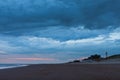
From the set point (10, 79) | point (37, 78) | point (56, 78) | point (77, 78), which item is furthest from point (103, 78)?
point (10, 79)

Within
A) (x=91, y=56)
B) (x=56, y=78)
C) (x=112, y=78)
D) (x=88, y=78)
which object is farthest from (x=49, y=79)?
(x=91, y=56)

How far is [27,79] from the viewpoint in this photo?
10453 millimetres

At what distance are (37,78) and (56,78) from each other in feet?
2.37

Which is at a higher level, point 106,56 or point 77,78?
point 106,56

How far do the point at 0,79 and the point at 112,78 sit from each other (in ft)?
14.1

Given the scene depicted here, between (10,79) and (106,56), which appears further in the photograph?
(106,56)

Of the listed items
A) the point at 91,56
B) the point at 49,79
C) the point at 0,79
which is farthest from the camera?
the point at 91,56

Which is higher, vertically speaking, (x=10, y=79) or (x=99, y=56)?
(x=99, y=56)

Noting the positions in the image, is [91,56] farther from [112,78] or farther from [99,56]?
[112,78]

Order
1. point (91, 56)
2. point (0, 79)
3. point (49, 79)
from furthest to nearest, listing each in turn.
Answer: point (91, 56) < point (0, 79) < point (49, 79)

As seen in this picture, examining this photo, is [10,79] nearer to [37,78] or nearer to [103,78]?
[37,78]

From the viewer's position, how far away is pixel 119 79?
408 inches

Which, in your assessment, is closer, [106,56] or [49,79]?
[49,79]

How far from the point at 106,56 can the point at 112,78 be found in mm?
48756
